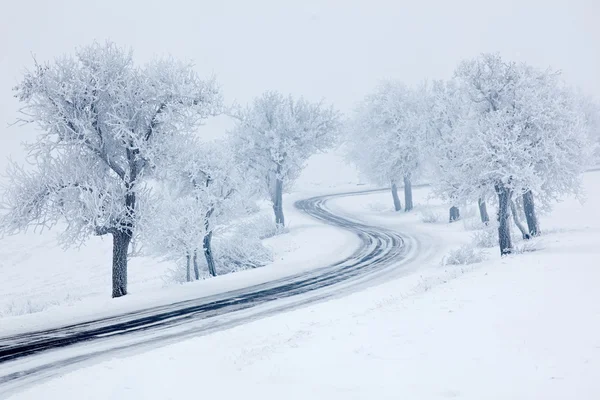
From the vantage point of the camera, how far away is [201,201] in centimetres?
2448

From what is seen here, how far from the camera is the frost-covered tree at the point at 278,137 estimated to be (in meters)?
37.1

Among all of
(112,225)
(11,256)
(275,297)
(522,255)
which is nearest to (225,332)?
(275,297)

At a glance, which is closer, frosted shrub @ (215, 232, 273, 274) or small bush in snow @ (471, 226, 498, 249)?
small bush in snow @ (471, 226, 498, 249)

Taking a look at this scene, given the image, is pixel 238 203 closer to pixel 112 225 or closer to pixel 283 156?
pixel 112 225

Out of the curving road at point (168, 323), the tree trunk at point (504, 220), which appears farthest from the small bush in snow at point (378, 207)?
the tree trunk at point (504, 220)

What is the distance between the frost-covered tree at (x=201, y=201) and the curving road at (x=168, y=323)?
5481mm

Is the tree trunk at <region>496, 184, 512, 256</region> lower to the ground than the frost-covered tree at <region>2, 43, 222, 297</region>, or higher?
lower

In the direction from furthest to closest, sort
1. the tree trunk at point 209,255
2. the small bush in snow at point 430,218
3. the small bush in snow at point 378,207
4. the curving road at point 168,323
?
the small bush in snow at point 378,207 < the small bush in snow at point 430,218 < the tree trunk at point 209,255 < the curving road at point 168,323

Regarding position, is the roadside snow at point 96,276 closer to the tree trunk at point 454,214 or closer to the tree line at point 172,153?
the tree line at point 172,153

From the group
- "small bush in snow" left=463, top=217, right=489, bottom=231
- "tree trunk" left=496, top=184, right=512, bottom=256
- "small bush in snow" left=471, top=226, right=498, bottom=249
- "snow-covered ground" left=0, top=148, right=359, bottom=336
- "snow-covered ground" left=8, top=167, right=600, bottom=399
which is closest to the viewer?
"snow-covered ground" left=8, top=167, right=600, bottom=399

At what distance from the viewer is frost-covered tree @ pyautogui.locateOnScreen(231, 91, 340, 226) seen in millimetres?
37125

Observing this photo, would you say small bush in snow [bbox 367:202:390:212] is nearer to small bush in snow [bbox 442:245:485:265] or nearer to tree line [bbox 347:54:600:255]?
tree line [bbox 347:54:600:255]

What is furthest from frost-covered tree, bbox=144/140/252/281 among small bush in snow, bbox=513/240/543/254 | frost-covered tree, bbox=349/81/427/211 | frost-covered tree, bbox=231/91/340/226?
frost-covered tree, bbox=349/81/427/211

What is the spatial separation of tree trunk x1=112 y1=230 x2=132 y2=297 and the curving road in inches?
135
